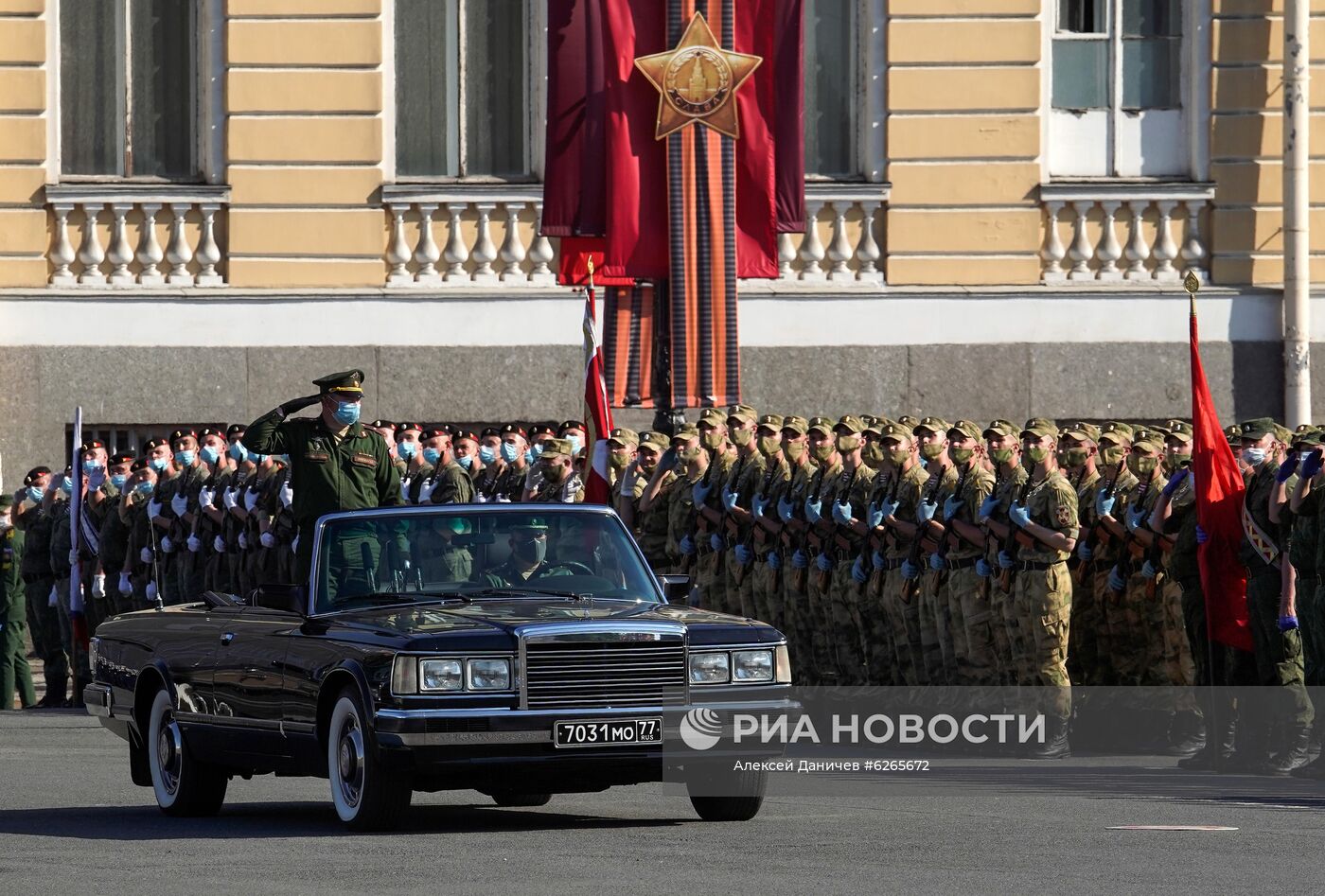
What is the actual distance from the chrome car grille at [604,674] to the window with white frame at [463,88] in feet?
52.4

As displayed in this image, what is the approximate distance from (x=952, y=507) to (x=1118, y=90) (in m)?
10.1

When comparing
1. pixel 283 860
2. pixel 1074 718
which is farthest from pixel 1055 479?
pixel 283 860

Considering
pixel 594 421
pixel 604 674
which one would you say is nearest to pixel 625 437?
pixel 594 421

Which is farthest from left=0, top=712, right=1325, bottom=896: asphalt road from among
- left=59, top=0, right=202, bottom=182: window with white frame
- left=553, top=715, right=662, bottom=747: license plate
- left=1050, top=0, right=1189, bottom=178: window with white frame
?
left=59, top=0, right=202, bottom=182: window with white frame

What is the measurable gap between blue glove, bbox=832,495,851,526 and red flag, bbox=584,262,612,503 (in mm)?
1900

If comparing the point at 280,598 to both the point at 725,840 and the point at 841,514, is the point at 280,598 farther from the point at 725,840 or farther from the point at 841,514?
the point at 841,514

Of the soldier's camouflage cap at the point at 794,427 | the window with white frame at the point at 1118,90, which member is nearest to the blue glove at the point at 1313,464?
the soldier's camouflage cap at the point at 794,427

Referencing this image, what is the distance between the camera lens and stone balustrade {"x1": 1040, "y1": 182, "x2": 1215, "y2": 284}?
2606 centimetres

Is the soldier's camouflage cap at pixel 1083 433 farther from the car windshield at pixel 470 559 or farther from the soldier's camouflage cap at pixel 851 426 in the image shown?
the car windshield at pixel 470 559

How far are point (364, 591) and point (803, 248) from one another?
14463 millimetres

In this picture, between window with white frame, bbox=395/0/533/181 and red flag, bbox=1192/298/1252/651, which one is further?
window with white frame, bbox=395/0/533/181

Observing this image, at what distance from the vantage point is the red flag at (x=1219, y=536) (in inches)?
601

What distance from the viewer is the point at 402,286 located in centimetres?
2622

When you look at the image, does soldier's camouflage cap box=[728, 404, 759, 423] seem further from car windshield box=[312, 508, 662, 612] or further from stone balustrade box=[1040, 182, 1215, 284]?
car windshield box=[312, 508, 662, 612]
